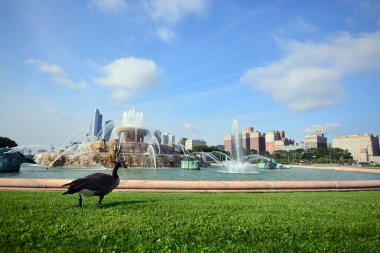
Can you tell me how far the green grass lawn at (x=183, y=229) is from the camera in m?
4.16

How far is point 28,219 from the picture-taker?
18.5 feet

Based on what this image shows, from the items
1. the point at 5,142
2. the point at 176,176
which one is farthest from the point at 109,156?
the point at 5,142

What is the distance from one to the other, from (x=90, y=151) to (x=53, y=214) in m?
35.5

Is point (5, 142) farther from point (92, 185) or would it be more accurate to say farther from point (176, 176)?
point (92, 185)

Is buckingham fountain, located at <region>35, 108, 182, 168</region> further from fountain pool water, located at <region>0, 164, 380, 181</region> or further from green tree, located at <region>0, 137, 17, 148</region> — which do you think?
green tree, located at <region>0, 137, 17, 148</region>

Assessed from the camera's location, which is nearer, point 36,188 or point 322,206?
point 322,206

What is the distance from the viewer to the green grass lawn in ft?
13.6

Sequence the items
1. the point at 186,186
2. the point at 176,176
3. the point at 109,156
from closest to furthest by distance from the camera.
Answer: the point at 186,186 < the point at 176,176 < the point at 109,156

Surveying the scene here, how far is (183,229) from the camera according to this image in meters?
5.04

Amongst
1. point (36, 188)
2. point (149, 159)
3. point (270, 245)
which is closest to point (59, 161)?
point (149, 159)

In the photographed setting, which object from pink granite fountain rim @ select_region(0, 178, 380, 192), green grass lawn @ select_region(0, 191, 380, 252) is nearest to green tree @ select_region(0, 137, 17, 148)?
pink granite fountain rim @ select_region(0, 178, 380, 192)

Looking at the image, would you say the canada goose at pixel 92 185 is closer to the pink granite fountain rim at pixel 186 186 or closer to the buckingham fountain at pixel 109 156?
the pink granite fountain rim at pixel 186 186

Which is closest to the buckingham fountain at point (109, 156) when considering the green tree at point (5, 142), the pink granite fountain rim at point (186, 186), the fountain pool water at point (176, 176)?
the fountain pool water at point (176, 176)

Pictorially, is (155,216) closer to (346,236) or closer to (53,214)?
(53,214)
